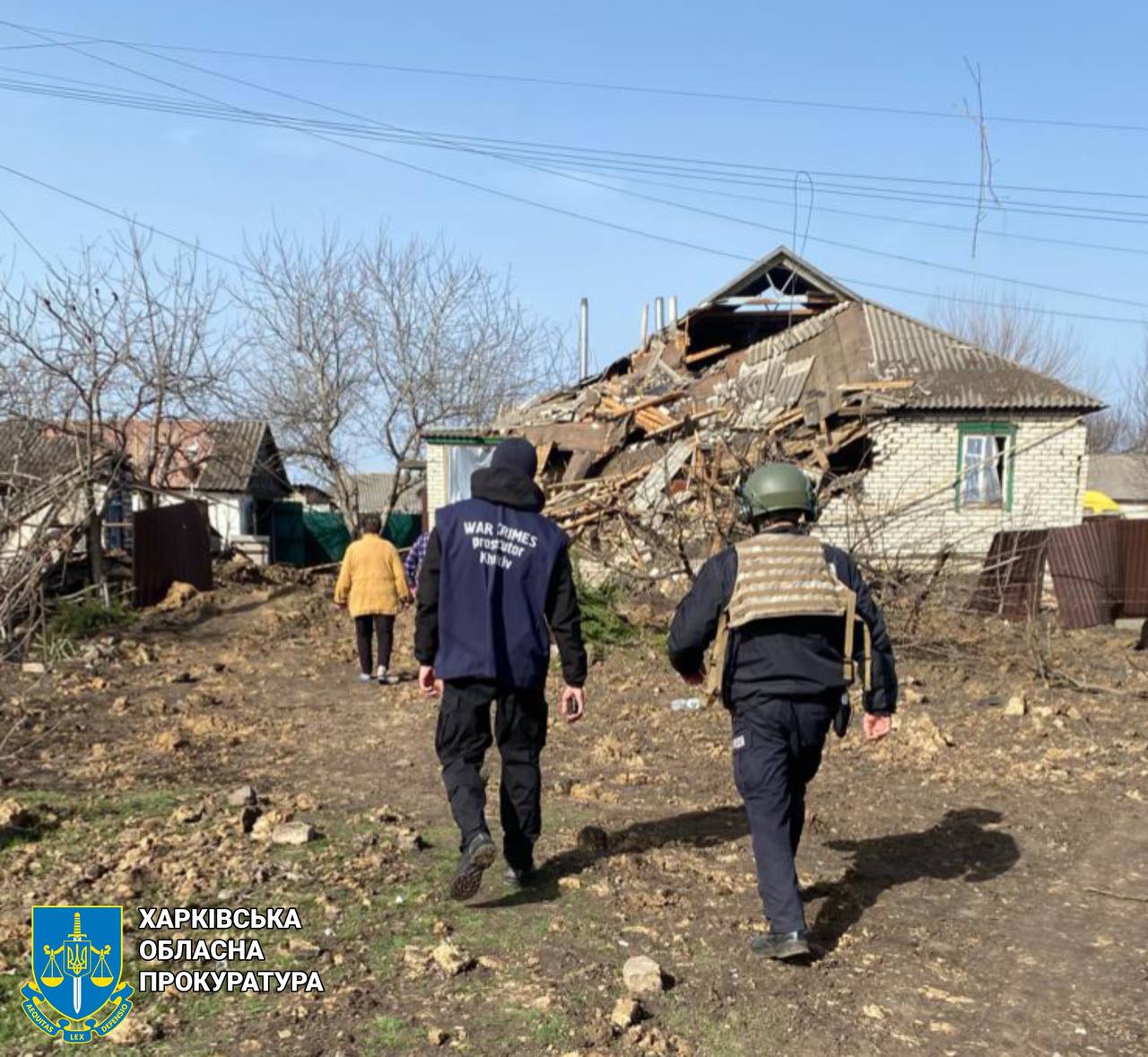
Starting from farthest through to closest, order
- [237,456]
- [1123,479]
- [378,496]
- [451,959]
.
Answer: [378,496] → [1123,479] → [237,456] → [451,959]

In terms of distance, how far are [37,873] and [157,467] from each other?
48.4 ft

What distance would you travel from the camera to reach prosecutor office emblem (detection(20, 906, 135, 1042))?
9.27ft

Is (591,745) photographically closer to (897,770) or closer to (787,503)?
(897,770)

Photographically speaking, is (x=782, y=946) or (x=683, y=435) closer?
(x=782, y=946)

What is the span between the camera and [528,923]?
3.58m

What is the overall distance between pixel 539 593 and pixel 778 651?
97cm

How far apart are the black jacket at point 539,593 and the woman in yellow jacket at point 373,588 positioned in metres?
5.06

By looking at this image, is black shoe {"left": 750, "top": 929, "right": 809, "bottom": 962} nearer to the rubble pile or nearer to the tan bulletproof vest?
the tan bulletproof vest

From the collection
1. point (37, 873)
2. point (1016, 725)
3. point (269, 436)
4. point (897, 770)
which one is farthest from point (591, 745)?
point (269, 436)

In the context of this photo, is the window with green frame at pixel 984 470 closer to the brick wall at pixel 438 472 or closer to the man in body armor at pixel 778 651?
the brick wall at pixel 438 472

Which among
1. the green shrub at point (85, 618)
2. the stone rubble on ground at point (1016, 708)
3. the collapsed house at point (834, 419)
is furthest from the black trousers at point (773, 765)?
the collapsed house at point (834, 419)

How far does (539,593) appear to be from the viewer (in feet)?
13.0

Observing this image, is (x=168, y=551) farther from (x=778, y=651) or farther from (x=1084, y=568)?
(x=778, y=651)

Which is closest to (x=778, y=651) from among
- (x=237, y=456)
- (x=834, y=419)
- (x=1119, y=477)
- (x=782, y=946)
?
(x=782, y=946)
